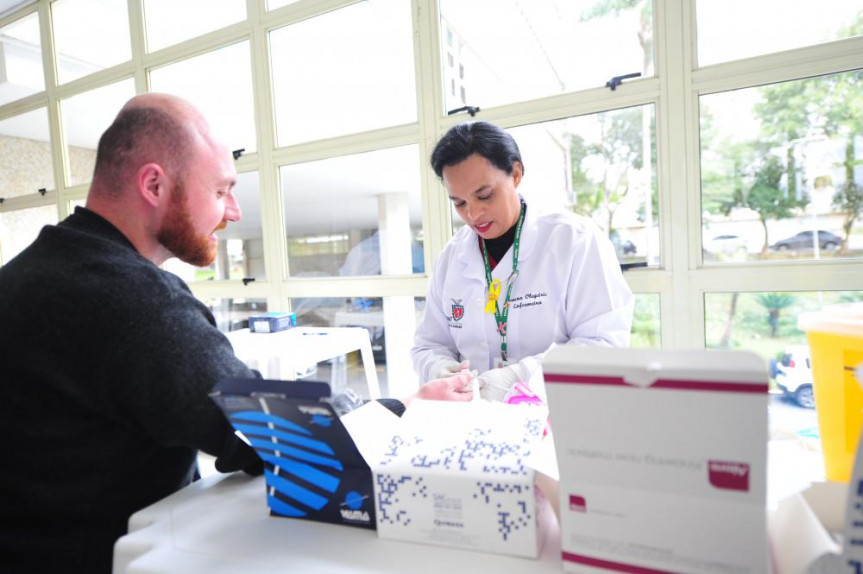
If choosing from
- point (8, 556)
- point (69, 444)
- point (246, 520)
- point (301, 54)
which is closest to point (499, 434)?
point (246, 520)

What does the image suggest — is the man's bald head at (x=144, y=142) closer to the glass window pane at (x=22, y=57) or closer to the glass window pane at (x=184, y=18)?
the glass window pane at (x=184, y=18)

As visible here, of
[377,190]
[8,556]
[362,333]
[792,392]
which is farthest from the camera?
[377,190]

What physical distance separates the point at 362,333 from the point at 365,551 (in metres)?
1.96

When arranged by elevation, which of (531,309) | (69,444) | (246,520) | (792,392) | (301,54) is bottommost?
(792,392)

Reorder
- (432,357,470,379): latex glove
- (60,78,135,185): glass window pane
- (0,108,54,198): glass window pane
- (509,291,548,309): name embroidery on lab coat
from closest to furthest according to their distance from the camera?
(432,357,470,379): latex glove, (509,291,548,309): name embroidery on lab coat, (60,78,135,185): glass window pane, (0,108,54,198): glass window pane

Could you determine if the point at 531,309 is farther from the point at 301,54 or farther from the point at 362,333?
the point at 301,54

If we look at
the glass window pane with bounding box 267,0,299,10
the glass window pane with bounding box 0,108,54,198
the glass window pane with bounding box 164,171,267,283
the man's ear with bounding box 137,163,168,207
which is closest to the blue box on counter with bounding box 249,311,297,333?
the glass window pane with bounding box 164,171,267,283

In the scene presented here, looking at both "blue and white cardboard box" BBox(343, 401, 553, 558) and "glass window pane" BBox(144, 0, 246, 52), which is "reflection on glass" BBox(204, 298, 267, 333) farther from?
"blue and white cardboard box" BBox(343, 401, 553, 558)

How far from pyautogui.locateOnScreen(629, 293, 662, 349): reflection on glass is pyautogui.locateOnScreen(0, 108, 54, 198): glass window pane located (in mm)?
4943

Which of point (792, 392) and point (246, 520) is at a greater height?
point (246, 520)

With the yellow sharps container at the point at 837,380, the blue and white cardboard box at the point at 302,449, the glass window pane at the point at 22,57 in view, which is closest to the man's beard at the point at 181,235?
the blue and white cardboard box at the point at 302,449

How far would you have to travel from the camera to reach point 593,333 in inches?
55.7

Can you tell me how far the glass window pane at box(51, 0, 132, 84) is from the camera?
11.9ft

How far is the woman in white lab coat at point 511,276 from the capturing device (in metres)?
1.47
